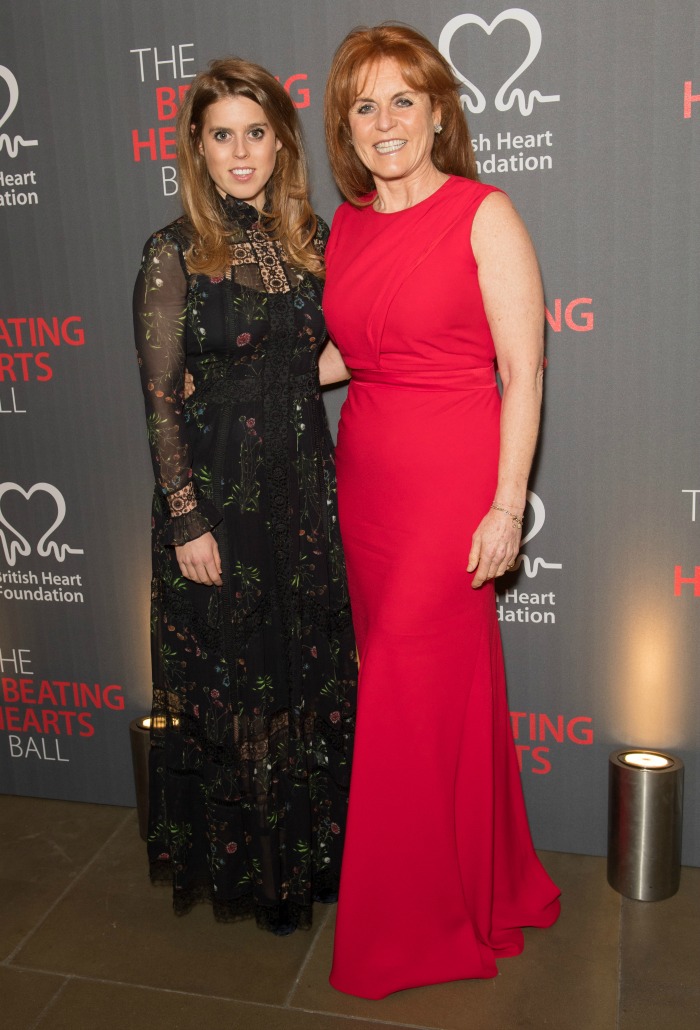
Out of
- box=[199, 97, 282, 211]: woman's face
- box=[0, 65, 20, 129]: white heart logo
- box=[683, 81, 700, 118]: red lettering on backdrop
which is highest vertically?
box=[0, 65, 20, 129]: white heart logo

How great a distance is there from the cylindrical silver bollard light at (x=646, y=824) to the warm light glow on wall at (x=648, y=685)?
0.29 ft

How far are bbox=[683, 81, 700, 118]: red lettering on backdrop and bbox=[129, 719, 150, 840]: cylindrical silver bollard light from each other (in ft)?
7.03

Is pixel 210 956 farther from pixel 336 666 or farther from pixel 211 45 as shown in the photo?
pixel 211 45

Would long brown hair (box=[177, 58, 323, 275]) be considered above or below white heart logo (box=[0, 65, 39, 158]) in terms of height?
below

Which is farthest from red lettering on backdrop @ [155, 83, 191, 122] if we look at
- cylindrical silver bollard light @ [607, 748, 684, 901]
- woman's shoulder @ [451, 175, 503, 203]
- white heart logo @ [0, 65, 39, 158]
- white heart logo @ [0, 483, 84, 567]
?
cylindrical silver bollard light @ [607, 748, 684, 901]

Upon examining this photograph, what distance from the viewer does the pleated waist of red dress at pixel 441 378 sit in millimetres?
2158

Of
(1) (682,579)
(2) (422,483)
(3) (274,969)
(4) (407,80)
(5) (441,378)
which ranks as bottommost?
(3) (274,969)

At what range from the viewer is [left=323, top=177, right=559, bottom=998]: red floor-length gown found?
212 centimetres

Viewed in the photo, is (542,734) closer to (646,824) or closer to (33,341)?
(646,824)

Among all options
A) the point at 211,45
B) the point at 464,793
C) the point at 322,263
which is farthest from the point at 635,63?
the point at 464,793

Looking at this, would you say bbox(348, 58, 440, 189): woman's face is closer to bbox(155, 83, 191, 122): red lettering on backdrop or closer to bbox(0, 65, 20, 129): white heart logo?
bbox(155, 83, 191, 122): red lettering on backdrop

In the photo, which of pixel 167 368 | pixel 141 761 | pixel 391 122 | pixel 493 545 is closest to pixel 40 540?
pixel 141 761

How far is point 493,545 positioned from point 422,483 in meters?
0.20

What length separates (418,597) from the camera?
2.22m
